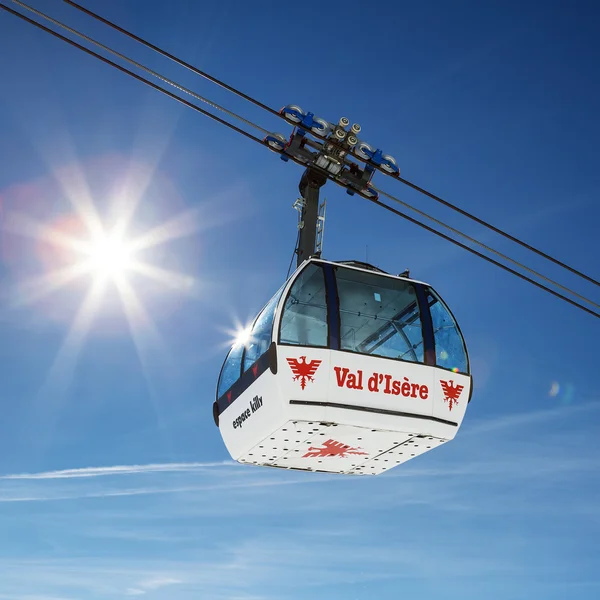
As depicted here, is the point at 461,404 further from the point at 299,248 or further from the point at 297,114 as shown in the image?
the point at 297,114

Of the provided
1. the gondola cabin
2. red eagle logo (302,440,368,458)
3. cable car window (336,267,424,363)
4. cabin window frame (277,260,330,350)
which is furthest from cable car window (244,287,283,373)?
red eagle logo (302,440,368,458)

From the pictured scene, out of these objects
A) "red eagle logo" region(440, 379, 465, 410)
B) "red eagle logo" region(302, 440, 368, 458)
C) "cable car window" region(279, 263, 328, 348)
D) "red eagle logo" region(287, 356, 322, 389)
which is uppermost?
"cable car window" region(279, 263, 328, 348)

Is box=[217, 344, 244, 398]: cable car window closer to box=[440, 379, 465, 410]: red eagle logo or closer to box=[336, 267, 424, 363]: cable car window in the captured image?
box=[336, 267, 424, 363]: cable car window

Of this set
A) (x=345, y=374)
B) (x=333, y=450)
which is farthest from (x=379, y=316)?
(x=333, y=450)

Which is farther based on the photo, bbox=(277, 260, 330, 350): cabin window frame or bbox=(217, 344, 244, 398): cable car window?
bbox=(217, 344, 244, 398): cable car window

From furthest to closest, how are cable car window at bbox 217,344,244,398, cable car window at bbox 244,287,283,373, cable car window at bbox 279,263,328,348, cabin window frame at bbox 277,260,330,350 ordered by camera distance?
cable car window at bbox 217,344,244,398, cable car window at bbox 244,287,283,373, cable car window at bbox 279,263,328,348, cabin window frame at bbox 277,260,330,350

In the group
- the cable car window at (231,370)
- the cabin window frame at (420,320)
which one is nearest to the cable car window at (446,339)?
the cabin window frame at (420,320)
